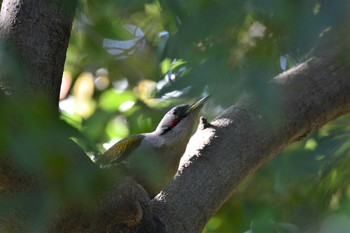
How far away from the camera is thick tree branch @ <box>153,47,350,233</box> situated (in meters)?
2.86

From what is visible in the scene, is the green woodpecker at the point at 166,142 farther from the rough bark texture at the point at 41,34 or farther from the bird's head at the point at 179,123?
the rough bark texture at the point at 41,34

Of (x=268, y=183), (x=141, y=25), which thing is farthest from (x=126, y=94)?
(x=141, y=25)

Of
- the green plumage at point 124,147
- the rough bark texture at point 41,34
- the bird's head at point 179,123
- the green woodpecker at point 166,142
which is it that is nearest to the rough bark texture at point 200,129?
the rough bark texture at point 41,34

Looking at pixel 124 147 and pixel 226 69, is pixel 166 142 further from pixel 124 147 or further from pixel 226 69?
pixel 226 69

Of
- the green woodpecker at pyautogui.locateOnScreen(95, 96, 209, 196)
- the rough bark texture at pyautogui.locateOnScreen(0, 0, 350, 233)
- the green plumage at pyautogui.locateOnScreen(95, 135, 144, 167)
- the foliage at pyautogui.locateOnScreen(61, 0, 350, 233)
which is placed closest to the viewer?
the foliage at pyautogui.locateOnScreen(61, 0, 350, 233)

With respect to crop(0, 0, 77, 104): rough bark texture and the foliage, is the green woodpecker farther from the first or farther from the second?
crop(0, 0, 77, 104): rough bark texture

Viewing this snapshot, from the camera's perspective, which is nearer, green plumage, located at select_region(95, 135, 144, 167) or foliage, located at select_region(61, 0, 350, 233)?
→ foliage, located at select_region(61, 0, 350, 233)

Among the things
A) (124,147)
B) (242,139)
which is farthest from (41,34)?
(124,147)

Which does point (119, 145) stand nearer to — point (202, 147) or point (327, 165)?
point (202, 147)

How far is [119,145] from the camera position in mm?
3568

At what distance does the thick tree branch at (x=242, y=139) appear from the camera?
2.86 meters

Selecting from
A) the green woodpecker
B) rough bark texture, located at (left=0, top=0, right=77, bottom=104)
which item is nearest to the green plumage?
the green woodpecker

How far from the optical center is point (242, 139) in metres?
3.12

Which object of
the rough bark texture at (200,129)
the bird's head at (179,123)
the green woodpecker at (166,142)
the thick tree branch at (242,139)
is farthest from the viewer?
the bird's head at (179,123)
